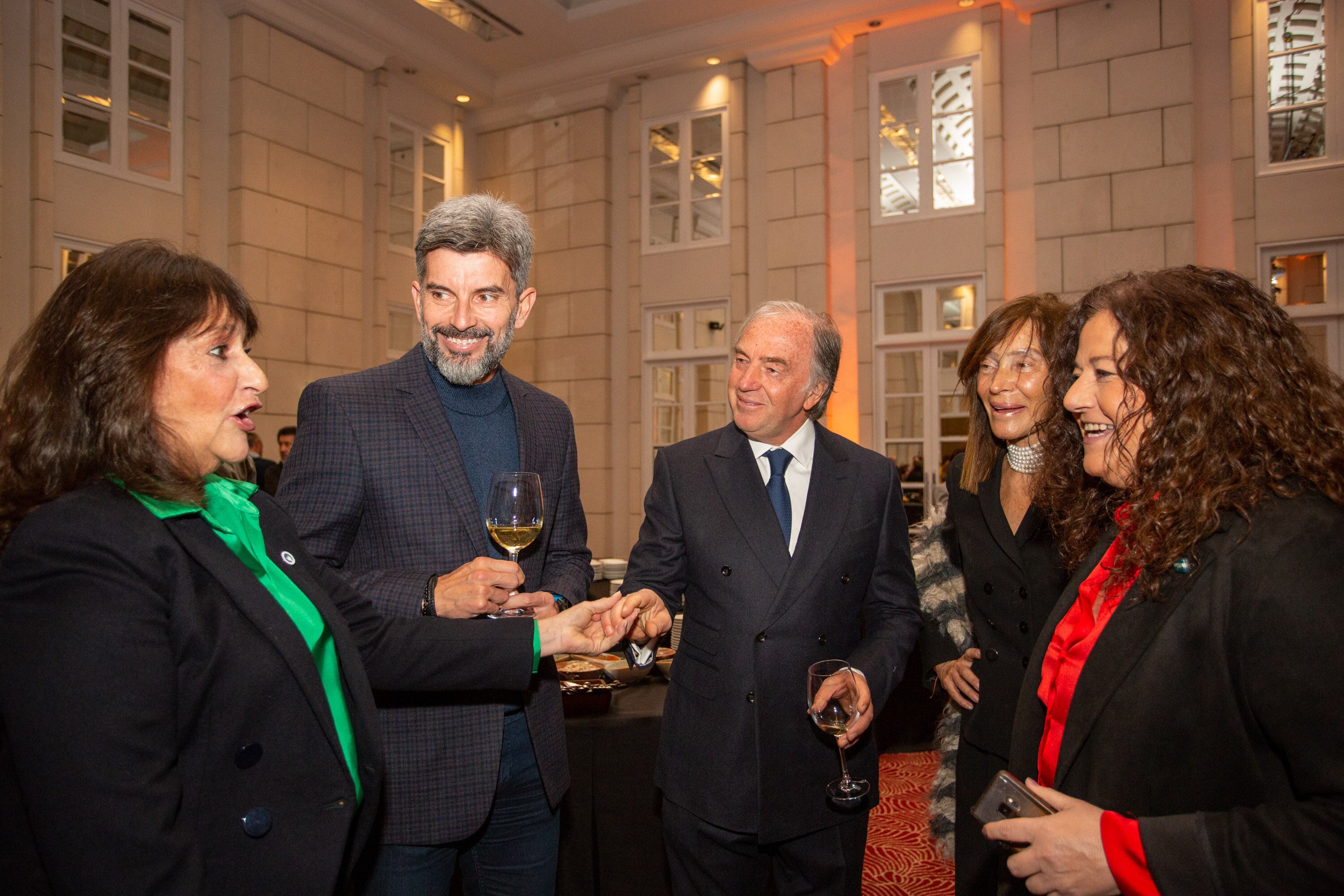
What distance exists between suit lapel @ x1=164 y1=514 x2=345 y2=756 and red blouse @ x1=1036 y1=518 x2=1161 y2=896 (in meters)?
1.12

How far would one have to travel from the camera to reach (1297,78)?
25.2 ft

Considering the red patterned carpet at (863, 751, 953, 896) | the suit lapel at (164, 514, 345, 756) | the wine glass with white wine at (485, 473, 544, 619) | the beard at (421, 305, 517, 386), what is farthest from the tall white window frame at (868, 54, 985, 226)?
the suit lapel at (164, 514, 345, 756)

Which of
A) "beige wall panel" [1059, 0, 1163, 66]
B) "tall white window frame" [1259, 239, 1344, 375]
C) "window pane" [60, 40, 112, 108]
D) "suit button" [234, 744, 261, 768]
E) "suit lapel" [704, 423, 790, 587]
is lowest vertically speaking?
"suit button" [234, 744, 261, 768]

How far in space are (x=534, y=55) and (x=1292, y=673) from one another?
10935 millimetres

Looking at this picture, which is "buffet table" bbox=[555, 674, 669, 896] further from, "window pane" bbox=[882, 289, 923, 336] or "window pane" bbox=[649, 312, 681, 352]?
"window pane" bbox=[649, 312, 681, 352]

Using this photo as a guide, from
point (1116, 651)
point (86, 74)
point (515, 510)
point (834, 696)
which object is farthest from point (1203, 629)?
point (86, 74)

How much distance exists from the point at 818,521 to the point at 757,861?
2.73ft

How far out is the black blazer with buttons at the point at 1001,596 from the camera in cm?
204

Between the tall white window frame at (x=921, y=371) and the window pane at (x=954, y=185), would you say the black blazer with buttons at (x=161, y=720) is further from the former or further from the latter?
the window pane at (x=954, y=185)

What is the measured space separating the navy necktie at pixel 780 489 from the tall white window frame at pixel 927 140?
24.8 feet

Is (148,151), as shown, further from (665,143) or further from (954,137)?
(954,137)

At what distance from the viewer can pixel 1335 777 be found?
101cm

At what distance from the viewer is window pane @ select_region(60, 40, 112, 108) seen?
7.21 m

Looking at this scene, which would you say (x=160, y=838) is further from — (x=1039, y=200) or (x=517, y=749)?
(x=1039, y=200)
